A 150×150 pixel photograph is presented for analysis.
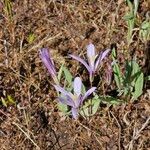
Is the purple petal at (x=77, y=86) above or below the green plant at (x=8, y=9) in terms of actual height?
below

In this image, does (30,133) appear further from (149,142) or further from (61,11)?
(61,11)

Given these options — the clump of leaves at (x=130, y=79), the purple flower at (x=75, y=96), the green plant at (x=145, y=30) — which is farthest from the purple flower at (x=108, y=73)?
the green plant at (x=145, y=30)

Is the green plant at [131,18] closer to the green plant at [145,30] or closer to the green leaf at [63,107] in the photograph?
the green plant at [145,30]

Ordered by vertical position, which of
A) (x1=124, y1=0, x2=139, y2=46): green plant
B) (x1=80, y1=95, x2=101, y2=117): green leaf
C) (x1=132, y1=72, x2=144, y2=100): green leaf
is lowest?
(x1=80, y1=95, x2=101, y2=117): green leaf

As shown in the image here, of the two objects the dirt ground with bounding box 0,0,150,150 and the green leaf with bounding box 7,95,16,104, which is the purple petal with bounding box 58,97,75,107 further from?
the green leaf with bounding box 7,95,16,104

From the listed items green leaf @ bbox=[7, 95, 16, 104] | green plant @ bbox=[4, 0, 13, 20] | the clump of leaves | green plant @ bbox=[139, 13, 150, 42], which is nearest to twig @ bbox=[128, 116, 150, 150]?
the clump of leaves

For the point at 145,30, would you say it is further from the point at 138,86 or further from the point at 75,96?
the point at 75,96

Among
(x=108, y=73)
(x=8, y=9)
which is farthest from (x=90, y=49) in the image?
(x=8, y=9)
